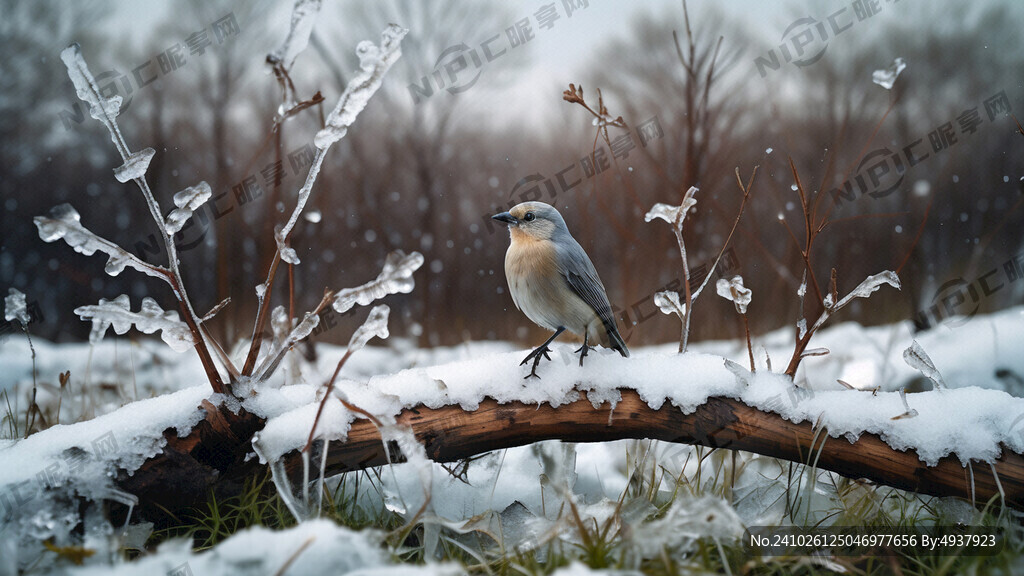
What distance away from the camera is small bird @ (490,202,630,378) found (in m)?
1.43

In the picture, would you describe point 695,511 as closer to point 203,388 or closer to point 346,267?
point 203,388

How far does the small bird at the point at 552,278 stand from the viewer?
1.43 m

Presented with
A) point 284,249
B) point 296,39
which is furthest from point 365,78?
point 284,249

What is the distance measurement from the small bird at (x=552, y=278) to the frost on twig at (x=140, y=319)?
83 centimetres

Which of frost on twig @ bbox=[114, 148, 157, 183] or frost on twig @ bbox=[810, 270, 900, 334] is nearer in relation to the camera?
frost on twig @ bbox=[114, 148, 157, 183]

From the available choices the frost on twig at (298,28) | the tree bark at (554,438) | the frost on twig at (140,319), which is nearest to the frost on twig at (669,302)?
the tree bark at (554,438)

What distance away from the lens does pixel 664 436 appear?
1.20m

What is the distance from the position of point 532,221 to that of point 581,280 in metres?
0.23

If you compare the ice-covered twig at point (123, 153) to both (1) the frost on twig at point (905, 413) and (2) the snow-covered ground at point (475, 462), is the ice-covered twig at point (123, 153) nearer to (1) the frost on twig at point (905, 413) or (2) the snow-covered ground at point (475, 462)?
(2) the snow-covered ground at point (475, 462)

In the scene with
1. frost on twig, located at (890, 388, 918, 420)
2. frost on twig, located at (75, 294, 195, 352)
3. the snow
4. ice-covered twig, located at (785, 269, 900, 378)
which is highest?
the snow

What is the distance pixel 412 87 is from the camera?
2.95m

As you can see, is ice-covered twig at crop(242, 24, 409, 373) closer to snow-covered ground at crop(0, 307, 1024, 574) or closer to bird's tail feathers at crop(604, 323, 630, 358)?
snow-covered ground at crop(0, 307, 1024, 574)

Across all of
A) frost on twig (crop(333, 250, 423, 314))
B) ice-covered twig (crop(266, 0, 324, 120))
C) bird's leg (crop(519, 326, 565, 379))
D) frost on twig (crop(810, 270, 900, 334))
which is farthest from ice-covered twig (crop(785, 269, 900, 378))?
ice-covered twig (crop(266, 0, 324, 120))

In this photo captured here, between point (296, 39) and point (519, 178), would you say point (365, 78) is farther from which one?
point (519, 178)
